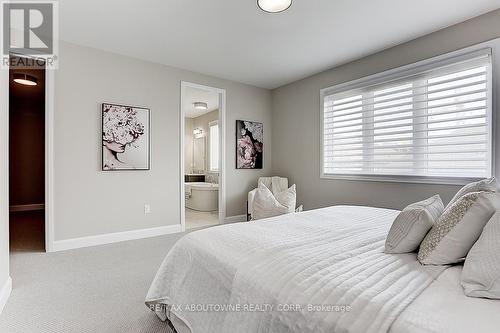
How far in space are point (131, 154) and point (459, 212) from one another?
3661 millimetres

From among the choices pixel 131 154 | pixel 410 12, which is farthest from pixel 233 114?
pixel 410 12

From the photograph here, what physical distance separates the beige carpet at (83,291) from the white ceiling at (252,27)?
2608 mm

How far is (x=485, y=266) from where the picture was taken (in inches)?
35.7

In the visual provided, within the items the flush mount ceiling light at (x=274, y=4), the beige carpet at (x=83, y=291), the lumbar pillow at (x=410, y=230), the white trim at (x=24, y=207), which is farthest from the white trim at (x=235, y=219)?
the white trim at (x=24, y=207)

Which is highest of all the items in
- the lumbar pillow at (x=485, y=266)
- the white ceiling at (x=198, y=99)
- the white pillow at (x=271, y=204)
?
the white ceiling at (x=198, y=99)

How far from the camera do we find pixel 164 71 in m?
3.96

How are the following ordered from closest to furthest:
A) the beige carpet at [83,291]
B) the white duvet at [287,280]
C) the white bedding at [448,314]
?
the white bedding at [448,314]
the white duvet at [287,280]
the beige carpet at [83,291]

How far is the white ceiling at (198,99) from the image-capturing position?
5447 mm

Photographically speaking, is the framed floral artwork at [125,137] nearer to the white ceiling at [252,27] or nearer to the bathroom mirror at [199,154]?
the white ceiling at [252,27]

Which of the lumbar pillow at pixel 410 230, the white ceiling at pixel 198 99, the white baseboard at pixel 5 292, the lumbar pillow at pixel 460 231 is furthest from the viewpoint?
the white ceiling at pixel 198 99

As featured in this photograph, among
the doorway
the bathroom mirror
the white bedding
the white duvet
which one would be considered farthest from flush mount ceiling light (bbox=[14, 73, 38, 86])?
the white bedding

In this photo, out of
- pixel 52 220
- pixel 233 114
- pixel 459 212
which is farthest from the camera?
pixel 233 114

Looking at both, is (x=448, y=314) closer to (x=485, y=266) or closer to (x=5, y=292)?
(x=485, y=266)

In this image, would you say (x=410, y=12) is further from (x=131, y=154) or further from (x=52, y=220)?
(x=52, y=220)
